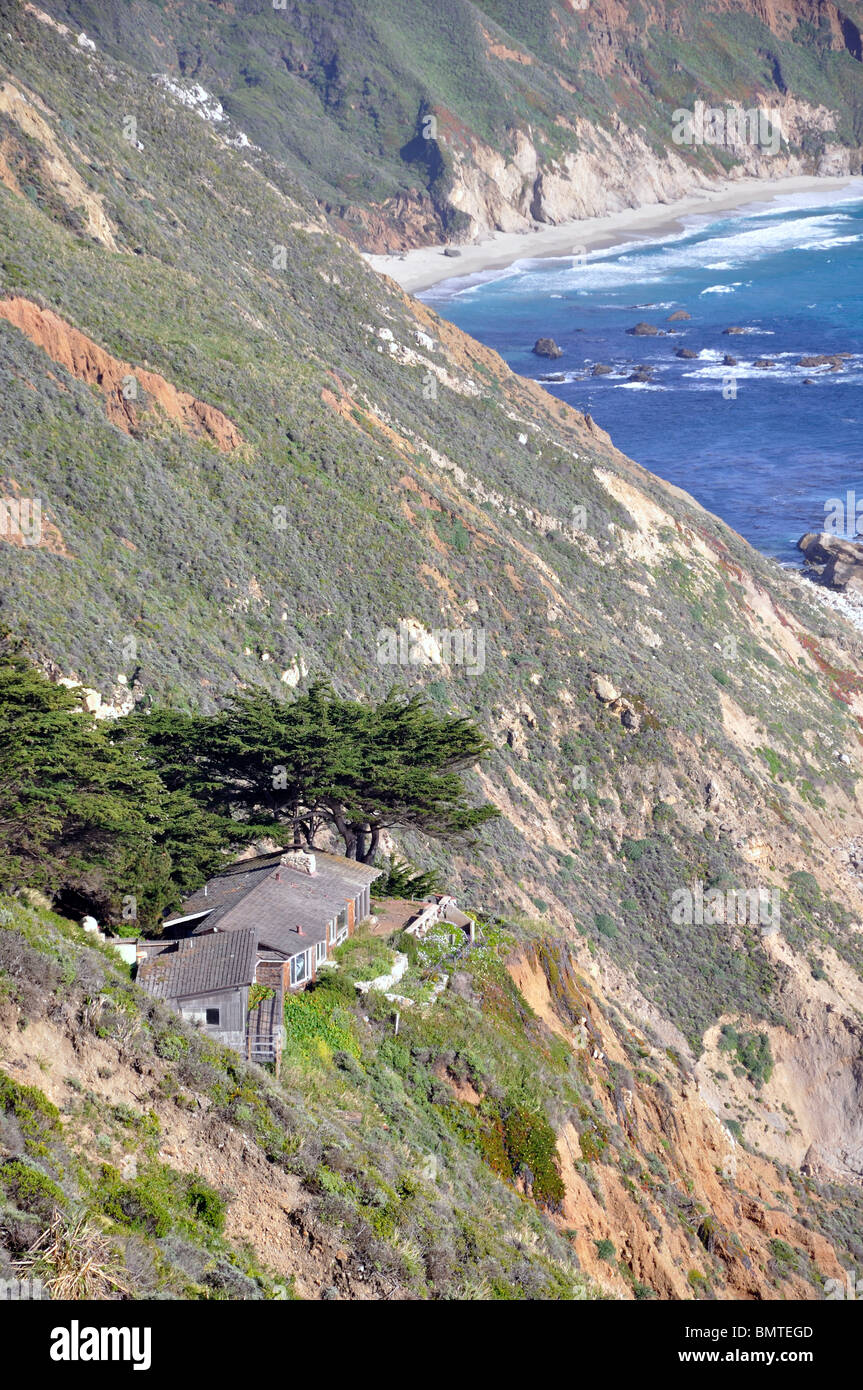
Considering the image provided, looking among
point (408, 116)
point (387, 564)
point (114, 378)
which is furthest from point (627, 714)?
point (408, 116)

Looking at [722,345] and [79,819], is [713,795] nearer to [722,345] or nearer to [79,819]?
[79,819]

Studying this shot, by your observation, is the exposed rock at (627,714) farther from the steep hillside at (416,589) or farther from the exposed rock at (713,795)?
the exposed rock at (713,795)

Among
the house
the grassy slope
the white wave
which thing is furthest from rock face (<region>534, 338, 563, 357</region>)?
the house

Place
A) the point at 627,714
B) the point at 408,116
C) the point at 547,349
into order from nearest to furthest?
the point at 627,714, the point at 547,349, the point at 408,116

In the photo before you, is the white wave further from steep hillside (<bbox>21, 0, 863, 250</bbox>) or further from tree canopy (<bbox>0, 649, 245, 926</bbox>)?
tree canopy (<bbox>0, 649, 245, 926</bbox>)

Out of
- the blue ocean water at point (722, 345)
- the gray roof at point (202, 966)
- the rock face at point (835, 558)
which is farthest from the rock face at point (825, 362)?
the gray roof at point (202, 966)
